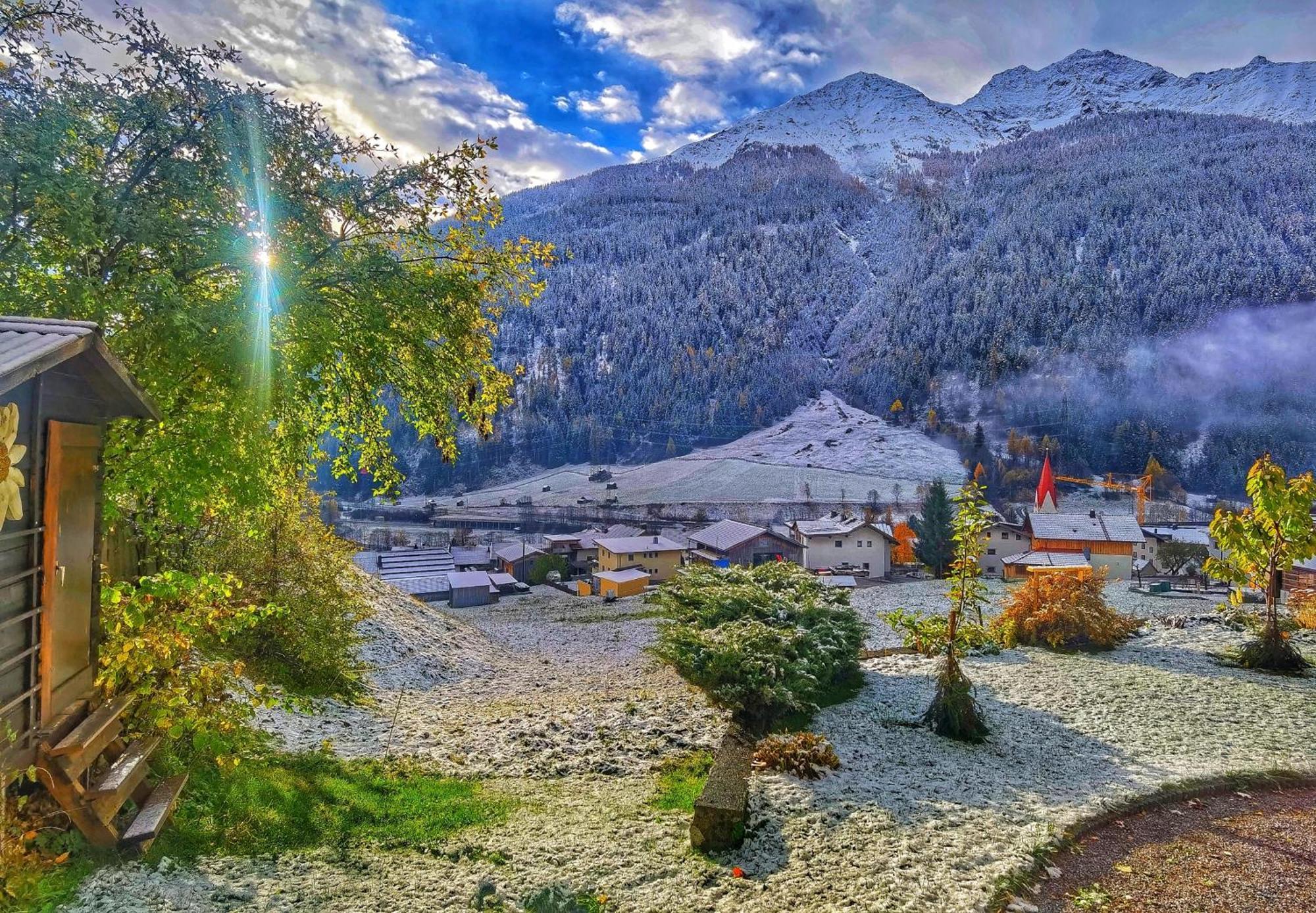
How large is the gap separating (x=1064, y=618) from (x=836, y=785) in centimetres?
1320

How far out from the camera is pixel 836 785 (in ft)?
→ 26.7

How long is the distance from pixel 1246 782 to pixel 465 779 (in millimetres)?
10690

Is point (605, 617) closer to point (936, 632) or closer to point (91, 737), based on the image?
point (936, 632)

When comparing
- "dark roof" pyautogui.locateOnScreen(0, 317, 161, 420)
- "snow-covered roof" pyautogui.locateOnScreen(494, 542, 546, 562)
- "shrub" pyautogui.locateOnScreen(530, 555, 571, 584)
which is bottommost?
"shrub" pyautogui.locateOnScreen(530, 555, 571, 584)

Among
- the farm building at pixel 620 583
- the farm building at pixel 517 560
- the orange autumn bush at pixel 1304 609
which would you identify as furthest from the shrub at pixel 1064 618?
the farm building at pixel 517 560

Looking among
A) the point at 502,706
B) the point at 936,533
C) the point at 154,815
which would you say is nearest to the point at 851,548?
the point at 936,533

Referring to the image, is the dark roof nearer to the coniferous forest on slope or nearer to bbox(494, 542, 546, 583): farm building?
bbox(494, 542, 546, 583): farm building

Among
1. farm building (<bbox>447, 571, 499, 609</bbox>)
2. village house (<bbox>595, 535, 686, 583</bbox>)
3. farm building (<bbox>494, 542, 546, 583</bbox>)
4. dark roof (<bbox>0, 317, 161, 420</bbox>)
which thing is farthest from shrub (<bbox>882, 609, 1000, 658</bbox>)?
farm building (<bbox>494, 542, 546, 583</bbox>)

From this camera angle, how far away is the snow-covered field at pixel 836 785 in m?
5.64

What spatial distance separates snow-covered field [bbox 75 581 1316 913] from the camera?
5637 millimetres

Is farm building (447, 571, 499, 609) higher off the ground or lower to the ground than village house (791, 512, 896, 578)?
lower

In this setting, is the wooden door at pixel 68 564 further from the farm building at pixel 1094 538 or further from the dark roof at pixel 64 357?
the farm building at pixel 1094 538

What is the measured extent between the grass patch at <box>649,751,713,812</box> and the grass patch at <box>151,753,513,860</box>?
201 cm

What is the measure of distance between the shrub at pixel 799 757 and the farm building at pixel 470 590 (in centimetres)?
3810
